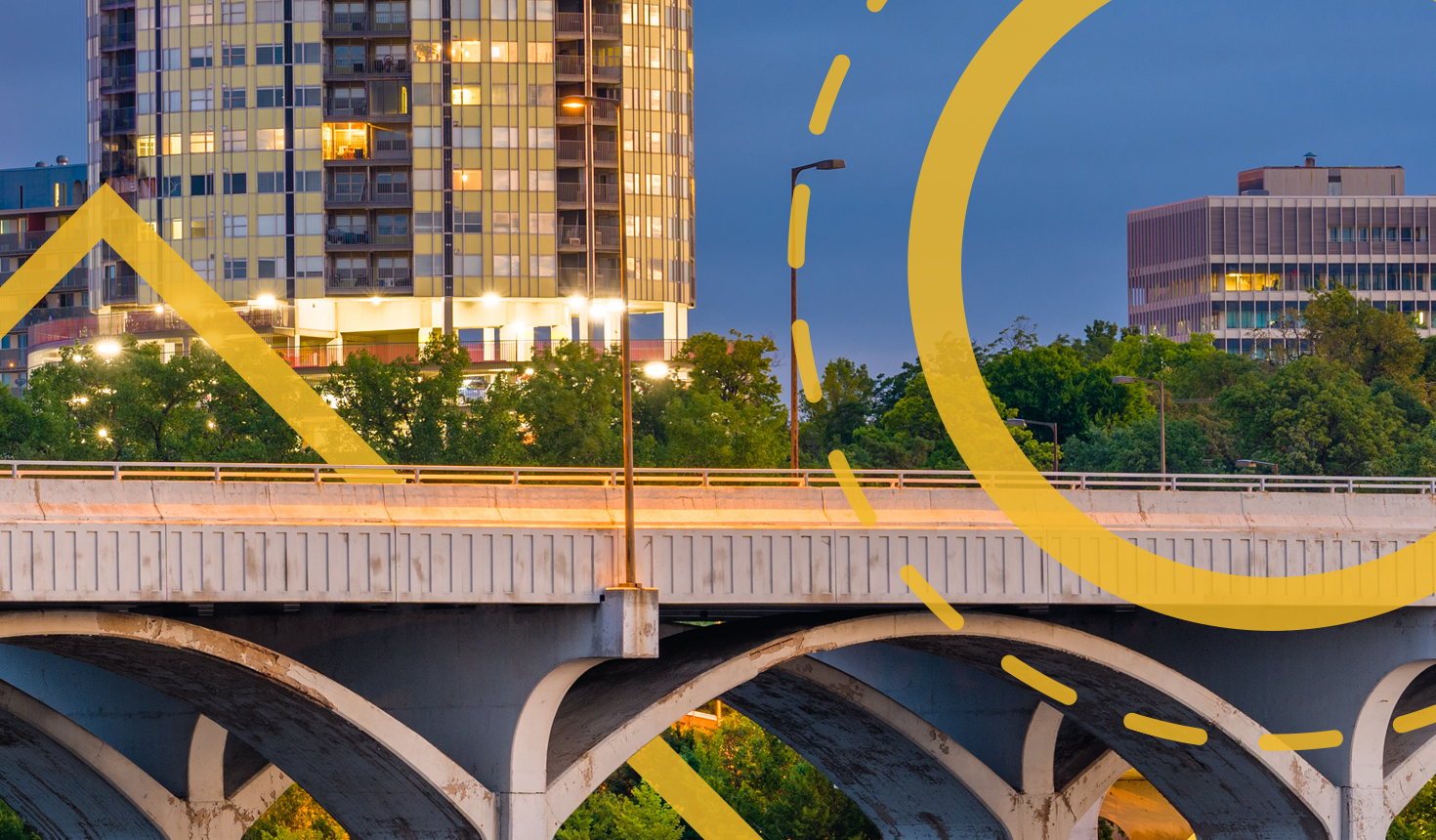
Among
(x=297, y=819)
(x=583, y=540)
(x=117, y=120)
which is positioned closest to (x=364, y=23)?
(x=117, y=120)

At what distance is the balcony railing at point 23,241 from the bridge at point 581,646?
129 m

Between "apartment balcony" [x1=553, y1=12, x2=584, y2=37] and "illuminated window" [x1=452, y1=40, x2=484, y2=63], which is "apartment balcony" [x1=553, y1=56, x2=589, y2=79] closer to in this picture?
"apartment balcony" [x1=553, y1=12, x2=584, y2=37]

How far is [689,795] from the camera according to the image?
78.2m

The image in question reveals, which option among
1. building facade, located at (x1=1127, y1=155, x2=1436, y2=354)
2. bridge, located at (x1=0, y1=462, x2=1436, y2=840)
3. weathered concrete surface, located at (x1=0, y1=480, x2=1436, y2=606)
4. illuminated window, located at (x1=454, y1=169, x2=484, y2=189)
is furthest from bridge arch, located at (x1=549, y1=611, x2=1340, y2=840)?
building facade, located at (x1=1127, y1=155, x2=1436, y2=354)

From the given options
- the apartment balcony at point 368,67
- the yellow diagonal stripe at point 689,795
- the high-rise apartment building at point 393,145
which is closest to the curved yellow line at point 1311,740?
the yellow diagonal stripe at point 689,795

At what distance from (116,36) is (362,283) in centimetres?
2308

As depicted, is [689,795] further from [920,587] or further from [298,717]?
[298,717]

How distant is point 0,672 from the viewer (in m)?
45.3

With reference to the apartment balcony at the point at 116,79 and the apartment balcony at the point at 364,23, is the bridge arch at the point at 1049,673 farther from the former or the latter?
the apartment balcony at the point at 116,79

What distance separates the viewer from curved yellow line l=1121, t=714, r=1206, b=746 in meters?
45.7

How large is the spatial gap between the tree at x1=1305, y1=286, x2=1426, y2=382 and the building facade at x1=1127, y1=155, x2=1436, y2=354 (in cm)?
6781

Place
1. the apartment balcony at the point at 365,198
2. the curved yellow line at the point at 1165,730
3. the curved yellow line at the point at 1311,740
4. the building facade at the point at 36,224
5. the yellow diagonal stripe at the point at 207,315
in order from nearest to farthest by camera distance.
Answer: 1. the curved yellow line at the point at 1311,740
2. the curved yellow line at the point at 1165,730
3. the yellow diagonal stripe at the point at 207,315
4. the apartment balcony at the point at 365,198
5. the building facade at the point at 36,224

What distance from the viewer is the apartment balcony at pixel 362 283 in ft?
363

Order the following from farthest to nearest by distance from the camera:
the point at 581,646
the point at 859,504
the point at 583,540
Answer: the point at 859,504, the point at 581,646, the point at 583,540
